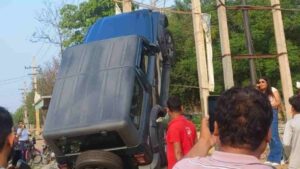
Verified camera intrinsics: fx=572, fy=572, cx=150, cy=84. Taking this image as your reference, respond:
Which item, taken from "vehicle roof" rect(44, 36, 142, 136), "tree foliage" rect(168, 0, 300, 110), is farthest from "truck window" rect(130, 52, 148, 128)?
"tree foliage" rect(168, 0, 300, 110)

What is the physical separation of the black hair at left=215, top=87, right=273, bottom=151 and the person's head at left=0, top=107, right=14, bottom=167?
1.01 m

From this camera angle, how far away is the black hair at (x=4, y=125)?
271 centimetres

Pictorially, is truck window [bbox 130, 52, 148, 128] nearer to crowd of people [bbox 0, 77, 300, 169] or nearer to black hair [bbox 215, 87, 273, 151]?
crowd of people [bbox 0, 77, 300, 169]

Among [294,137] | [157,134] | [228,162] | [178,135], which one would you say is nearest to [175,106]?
[178,135]

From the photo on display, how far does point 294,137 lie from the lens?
5.80 meters

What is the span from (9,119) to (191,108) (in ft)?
135

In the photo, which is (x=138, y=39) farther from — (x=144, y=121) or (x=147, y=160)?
(x=147, y=160)

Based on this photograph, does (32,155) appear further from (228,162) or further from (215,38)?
(215,38)

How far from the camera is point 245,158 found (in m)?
2.36

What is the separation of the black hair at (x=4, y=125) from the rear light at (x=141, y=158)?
610 cm

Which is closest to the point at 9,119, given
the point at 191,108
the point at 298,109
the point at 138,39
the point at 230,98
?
the point at 230,98

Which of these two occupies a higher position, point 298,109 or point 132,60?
point 132,60

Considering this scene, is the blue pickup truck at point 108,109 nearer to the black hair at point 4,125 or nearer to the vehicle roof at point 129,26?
the vehicle roof at point 129,26

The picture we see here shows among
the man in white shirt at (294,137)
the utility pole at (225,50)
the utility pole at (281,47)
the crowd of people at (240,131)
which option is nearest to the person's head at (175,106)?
the man in white shirt at (294,137)
